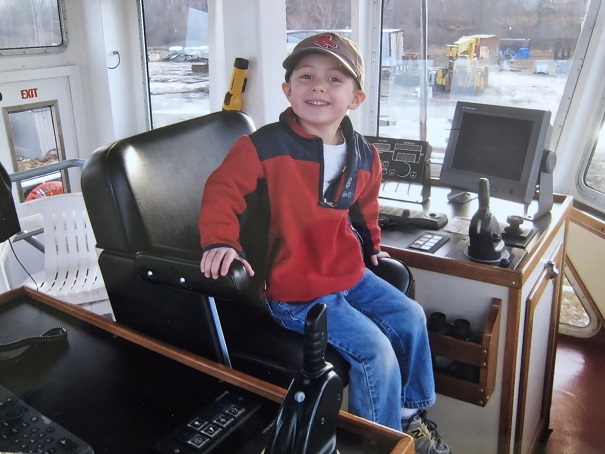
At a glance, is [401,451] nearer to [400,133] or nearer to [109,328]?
[109,328]

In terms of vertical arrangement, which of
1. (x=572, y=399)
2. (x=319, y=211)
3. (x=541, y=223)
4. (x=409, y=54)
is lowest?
(x=572, y=399)

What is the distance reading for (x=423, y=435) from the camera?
1.46 meters

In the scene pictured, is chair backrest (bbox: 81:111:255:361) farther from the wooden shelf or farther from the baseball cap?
the wooden shelf

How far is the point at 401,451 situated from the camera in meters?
0.89

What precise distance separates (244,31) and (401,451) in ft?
7.21

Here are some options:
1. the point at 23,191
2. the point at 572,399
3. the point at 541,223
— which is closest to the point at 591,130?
the point at 541,223

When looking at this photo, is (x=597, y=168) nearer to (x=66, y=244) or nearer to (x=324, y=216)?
(x=324, y=216)

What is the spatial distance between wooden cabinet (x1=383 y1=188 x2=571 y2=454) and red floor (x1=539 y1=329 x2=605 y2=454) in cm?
29

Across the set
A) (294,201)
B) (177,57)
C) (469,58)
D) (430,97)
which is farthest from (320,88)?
(177,57)

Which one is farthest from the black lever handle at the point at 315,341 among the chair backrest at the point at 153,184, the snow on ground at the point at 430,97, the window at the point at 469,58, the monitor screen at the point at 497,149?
the window at the point at 469,58

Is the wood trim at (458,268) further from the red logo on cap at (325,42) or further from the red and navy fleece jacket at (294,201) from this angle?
A: the red logo on cap at (325,42)

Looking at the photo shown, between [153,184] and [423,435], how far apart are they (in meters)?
0.87

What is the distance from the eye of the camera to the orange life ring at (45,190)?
3146mm

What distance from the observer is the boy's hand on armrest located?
1110mm
